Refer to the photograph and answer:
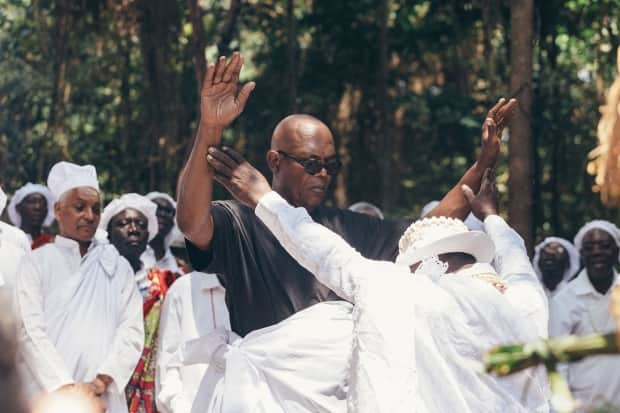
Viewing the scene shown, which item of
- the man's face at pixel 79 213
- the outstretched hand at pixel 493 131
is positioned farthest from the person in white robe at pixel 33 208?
the outstretched hand at pixel 493 131

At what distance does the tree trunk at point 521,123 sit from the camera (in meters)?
8.77

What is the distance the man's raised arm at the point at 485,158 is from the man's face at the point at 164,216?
4430 millimetres

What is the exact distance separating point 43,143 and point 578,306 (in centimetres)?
631

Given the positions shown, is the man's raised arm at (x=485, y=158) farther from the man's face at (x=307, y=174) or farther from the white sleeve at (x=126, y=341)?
the white sleeve at (x=126, y=341)

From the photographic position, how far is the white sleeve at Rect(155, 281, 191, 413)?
25.7ft

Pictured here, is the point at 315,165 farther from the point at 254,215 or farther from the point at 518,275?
the point at 518,275

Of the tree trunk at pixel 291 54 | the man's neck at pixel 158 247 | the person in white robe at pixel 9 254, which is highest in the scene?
the tree trunk at pixel 291 54

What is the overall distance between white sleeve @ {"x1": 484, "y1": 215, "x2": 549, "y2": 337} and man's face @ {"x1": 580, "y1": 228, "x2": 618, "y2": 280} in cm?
464

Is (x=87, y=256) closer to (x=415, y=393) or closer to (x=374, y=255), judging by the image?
(x=374, y=255)

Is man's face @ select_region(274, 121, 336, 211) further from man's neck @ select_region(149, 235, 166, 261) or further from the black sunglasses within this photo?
man's neck @ select_region(149, 235, 166, 261)

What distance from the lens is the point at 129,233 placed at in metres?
8.72

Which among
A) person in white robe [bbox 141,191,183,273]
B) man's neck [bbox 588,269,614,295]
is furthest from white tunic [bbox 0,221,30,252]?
man's neck [bbox 588,269,614,295]

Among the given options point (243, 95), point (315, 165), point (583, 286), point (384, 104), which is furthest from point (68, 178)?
point (384, 104)

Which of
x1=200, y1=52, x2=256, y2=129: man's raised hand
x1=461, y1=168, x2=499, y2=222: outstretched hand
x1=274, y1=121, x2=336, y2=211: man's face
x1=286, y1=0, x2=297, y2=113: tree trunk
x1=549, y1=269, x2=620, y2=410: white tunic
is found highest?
x1=286, y1=0, x2=297, y2=113: tree trunk
